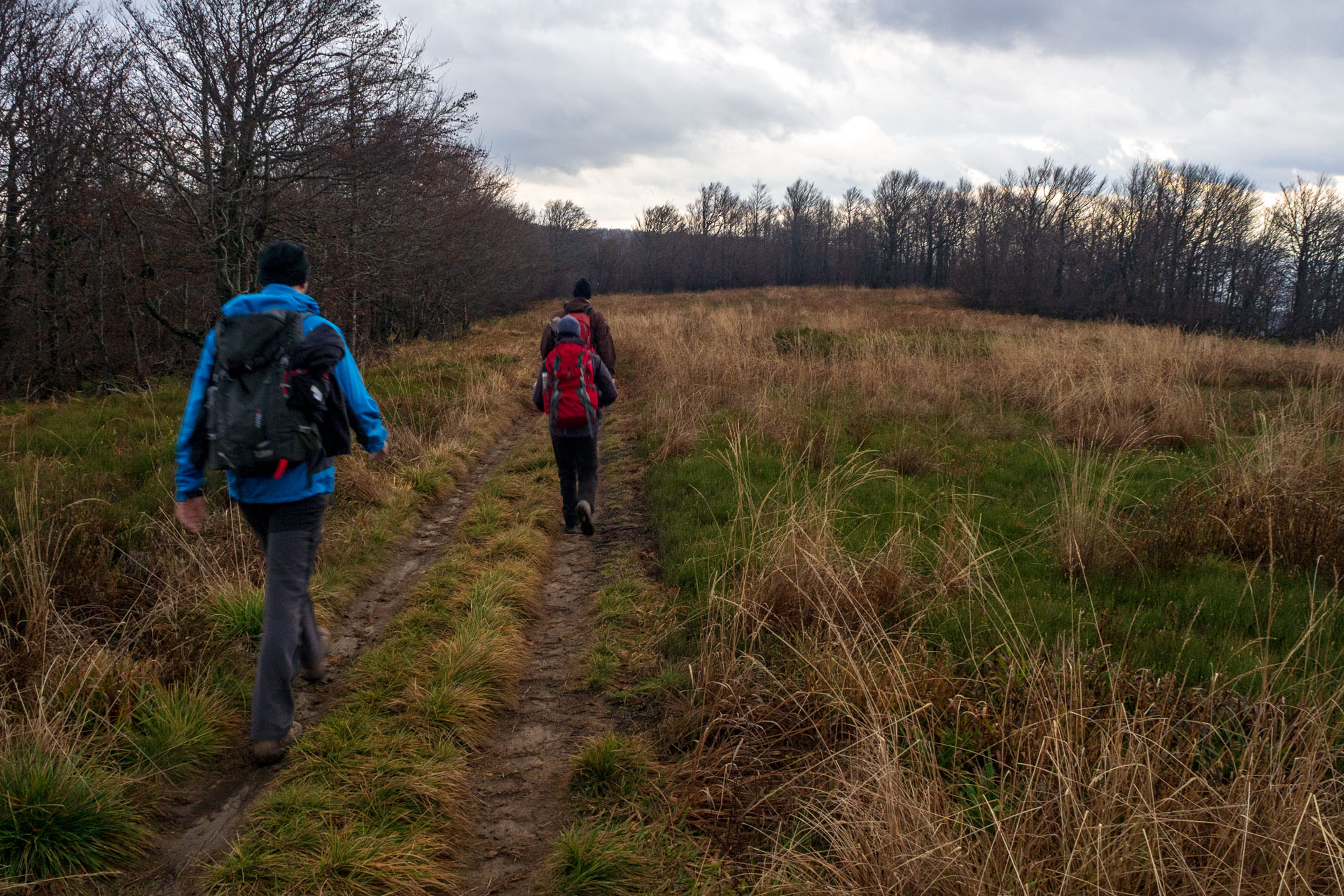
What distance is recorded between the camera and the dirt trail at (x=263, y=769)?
8.07 ft

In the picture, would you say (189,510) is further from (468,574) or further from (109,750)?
(468,574)

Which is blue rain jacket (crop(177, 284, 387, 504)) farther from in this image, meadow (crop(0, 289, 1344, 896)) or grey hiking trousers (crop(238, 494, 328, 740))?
meadow (crop(0, 289, 1344, 896))

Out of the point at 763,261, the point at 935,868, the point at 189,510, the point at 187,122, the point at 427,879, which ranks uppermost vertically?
the point at 763,261

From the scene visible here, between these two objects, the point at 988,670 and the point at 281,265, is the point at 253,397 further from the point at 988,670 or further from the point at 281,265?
the point at 988,670

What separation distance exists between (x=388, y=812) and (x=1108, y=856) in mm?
2474

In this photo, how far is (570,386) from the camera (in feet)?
19.0

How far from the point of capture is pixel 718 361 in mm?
11367

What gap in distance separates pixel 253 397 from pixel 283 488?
420 mm

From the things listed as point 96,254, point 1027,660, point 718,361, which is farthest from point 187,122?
point 1027,660

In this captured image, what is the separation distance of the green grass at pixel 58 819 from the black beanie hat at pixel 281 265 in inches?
79.0

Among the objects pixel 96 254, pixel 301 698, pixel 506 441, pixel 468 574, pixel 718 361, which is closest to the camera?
pixel 301 698

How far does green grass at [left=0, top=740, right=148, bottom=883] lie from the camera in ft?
7.65

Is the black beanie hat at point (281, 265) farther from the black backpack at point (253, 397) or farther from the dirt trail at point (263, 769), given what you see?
the dirt trail at point (263, 769)

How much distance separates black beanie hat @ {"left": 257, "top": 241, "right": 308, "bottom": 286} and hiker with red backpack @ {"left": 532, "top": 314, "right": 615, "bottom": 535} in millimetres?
2695
